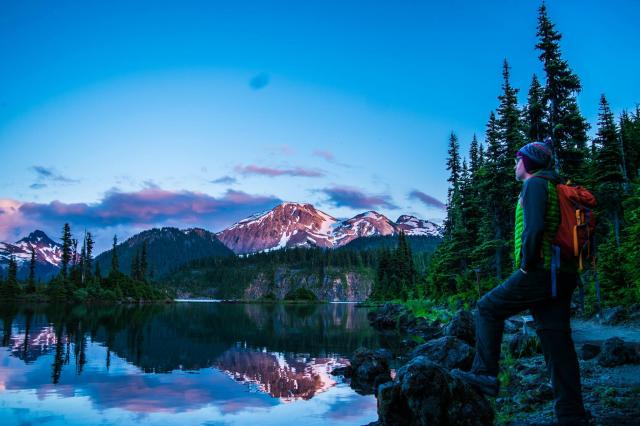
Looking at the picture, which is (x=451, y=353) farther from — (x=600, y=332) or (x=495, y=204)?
(x=495, y=204)

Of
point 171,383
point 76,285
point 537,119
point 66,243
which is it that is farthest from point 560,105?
point 66,243

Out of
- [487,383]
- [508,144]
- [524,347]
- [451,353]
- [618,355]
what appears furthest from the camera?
[508,144]

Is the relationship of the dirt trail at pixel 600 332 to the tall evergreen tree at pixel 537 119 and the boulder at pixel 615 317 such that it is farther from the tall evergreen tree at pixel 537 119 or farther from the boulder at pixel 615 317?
the tall evergreen tree at pixel 537 119

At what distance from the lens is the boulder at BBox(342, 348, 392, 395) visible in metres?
17.2

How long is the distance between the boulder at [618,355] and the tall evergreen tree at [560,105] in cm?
1940

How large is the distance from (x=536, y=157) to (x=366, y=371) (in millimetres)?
14338

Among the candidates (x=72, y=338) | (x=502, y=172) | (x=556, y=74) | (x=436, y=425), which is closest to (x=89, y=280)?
(x=72, y=338)

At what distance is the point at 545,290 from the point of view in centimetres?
544

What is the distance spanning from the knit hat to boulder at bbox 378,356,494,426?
369cm

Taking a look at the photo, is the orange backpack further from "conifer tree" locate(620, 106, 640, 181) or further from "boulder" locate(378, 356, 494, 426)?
"conifer tree" locate(620, 106, 640, 181)

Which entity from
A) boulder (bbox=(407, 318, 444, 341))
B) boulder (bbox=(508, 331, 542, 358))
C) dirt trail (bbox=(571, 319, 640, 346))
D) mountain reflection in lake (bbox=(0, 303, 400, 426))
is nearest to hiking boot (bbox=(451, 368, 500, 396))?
mountain reflection in lake (bbox=(0, 303, 400, 426))

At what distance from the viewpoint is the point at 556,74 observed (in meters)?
29.7

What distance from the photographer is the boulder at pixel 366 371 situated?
56.5 feet

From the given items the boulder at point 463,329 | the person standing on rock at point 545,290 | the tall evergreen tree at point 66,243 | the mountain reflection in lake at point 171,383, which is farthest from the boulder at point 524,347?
the tall evergreen tree at point 66,243
